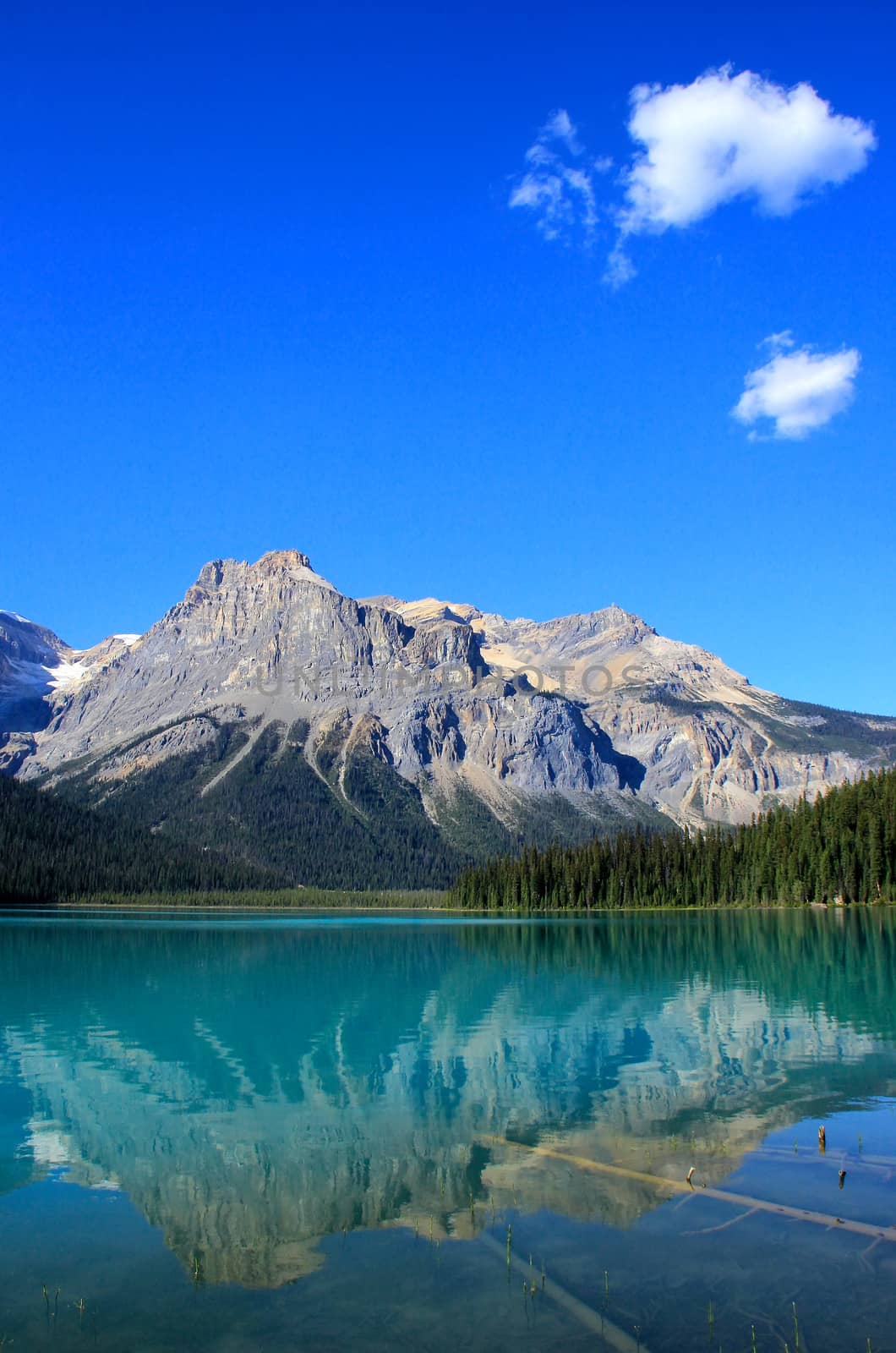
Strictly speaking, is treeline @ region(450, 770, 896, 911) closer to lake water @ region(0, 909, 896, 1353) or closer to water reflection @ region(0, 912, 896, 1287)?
water reflection @ region(0, 912, 896, 1287)

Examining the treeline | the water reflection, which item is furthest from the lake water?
the treeline

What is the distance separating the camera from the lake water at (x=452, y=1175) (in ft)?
46.0

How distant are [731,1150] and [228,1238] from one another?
35.1ft

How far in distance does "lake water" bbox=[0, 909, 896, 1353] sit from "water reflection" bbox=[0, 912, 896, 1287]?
12cm

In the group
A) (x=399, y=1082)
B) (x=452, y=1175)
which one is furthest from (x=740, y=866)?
(x=452, y=1175)

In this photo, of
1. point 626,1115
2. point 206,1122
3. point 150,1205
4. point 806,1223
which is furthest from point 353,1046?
point 806,1223

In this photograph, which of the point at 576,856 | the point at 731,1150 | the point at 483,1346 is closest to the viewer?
the point at 483,1346

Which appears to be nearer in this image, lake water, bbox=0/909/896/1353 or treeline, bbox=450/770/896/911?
lake water, bbox=0/909/896/1353

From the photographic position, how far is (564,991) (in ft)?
174

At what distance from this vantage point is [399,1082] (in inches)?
1190

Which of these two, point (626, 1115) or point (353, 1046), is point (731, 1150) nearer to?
point (626, 1115)

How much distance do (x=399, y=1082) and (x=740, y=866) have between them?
13664 cm

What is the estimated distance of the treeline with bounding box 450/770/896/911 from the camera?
130125 mm

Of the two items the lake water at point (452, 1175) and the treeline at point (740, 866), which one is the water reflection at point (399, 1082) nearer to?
the lake water at point (452, 1175)
